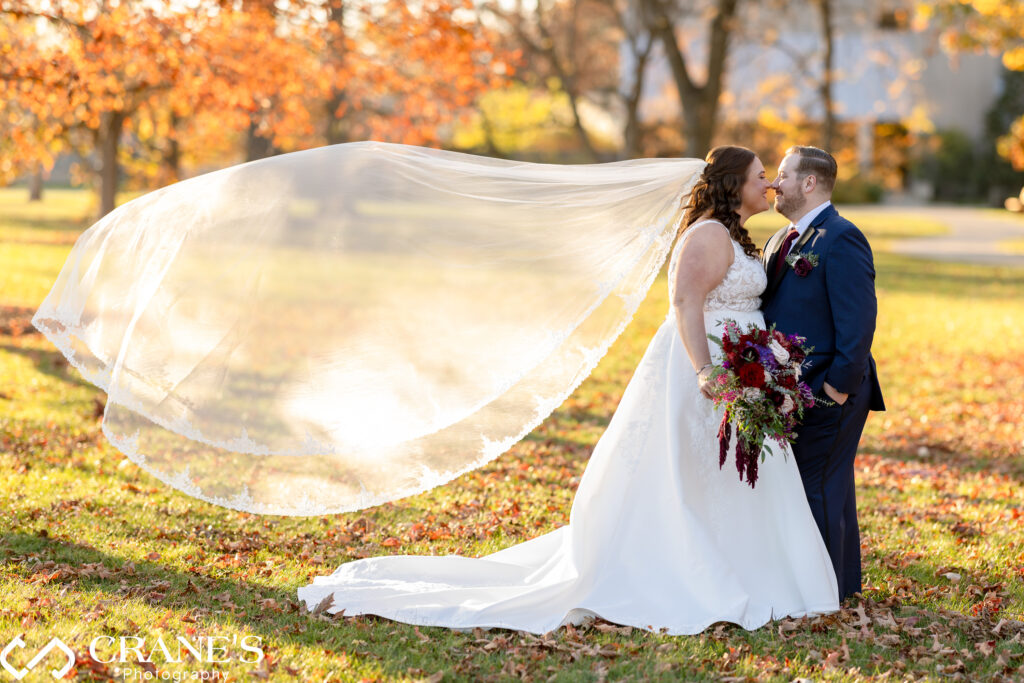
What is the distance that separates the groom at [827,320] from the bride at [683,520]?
0.53ft

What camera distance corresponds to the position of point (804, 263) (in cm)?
565

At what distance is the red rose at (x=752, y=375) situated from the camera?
208 inches

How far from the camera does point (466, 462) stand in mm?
5961

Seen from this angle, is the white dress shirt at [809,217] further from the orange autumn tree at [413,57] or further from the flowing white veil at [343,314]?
the orange autumn tree at [413,57]

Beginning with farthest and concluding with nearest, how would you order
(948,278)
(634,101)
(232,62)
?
(634,101) → (948,278) → (232,62)

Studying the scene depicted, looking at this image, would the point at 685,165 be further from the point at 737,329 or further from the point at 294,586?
the point at 294,586

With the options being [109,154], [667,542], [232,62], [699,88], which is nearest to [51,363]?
[232,62]

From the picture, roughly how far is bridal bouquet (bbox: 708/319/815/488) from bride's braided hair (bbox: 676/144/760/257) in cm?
60

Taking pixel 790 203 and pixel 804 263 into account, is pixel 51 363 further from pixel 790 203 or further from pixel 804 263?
pixel 804 263

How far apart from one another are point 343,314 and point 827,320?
9.00ft

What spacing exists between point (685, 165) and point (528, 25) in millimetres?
22720

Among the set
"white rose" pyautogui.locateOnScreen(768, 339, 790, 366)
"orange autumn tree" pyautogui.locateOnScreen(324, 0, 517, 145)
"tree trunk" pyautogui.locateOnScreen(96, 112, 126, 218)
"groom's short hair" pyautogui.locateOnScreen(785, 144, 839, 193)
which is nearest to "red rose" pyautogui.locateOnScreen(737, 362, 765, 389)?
"white rose" pyautogui.locateOnScreen(768, 339, 790, 366)

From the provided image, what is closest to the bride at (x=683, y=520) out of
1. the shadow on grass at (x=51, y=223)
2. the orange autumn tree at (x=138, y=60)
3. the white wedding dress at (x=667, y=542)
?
the white wedding dress at (x=667, y=542)

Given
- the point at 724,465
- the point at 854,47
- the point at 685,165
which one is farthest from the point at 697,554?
the point at 854,47
